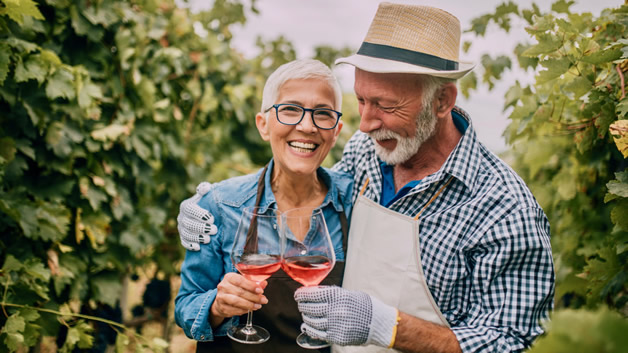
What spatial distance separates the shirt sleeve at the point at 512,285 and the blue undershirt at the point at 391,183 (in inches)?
19.3

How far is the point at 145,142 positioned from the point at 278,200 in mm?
1586

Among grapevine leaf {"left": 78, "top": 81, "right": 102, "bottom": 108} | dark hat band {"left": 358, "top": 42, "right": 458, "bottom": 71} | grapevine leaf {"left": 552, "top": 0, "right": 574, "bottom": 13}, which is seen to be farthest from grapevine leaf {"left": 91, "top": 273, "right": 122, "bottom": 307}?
grapevine leaf {"left": 552, "top": 0, "right": 574, "bottom": 13}

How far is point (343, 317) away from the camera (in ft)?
5.48

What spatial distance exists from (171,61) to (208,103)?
0.60m

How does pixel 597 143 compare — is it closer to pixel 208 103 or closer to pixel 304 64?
pixel 304 64

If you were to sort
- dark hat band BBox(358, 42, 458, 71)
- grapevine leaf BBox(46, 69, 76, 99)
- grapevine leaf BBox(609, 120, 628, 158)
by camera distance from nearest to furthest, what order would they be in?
1. grapevine leaf BBox(609, 120, 628, 158)
2. dark hat band BBox(358, 42, 458, 71)
3. grapevine leaf BBox(46, 69, 76, 99)

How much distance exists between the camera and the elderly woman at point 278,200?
213 centimetres

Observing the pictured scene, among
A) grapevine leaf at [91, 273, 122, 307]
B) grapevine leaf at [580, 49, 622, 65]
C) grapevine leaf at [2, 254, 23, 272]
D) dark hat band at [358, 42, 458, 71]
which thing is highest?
grapevine leaf at [580, 49, 622, 65]

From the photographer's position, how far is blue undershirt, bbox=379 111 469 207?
2.31 metres

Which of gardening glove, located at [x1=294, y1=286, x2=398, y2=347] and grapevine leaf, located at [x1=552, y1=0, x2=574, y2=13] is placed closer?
gardening glove, located at [x1=294, y1=286, x2=398, y2=347]

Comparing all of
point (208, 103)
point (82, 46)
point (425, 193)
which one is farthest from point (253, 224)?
point (208, 103)

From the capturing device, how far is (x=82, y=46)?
2.99 meters

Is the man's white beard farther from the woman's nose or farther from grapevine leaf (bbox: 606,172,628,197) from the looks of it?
grapevine leaf (bbox: 606,172,628,197)

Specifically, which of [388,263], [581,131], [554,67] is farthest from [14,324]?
[581,131]
